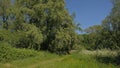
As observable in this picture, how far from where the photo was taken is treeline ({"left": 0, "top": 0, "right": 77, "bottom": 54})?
41375 millimetres

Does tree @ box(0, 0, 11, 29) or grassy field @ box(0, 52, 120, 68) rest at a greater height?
tree @ box(0, 0, 11, 29)

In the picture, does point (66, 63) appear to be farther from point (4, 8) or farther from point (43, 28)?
point (4, 8)

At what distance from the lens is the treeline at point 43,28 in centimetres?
4138

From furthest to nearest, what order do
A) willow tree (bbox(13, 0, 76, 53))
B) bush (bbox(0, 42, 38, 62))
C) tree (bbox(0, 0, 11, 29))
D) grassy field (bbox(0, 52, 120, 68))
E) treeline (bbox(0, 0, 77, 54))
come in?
1. tree (bbox(0, 0, 11, 29))
2. willow tree (bbox(13, 0, 76, 53))
3. treeline (bbox(0, 0, 77, 54))
4. bush (bbox(0, 42, 38, 62))
5. grassy field (bbox(0, 52, 120, 68))

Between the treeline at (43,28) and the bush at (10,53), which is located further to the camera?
the treeline at (43,28)

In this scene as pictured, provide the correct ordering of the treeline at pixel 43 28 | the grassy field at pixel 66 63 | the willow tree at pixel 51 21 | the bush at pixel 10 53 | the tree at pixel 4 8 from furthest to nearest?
the tree at pixel 4 8 < the willow tree at pixel 51 21 < the treeline at pixel 43 28 < the bush at pixel 10 53 < the grassy field at pixel 66 63

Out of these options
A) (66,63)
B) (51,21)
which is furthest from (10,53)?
(51,21)

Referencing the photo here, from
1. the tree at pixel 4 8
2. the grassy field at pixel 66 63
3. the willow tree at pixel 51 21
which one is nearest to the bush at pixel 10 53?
the grassy field at pixel 66 63

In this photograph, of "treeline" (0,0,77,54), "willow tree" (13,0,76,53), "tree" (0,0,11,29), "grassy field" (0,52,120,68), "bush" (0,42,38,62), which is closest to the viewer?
"grassy field" (0,52,120,68)

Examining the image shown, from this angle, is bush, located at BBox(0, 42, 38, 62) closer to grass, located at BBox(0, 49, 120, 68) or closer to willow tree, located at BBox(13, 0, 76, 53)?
grass, located at BBox(0, 49, 120, 68)

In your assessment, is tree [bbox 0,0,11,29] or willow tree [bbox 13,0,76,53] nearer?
willow tree [bbox 13,0,76,53]

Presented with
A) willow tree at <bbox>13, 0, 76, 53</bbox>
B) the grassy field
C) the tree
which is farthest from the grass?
the tree

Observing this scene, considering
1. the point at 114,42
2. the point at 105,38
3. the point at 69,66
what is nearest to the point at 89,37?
the point at 105,38

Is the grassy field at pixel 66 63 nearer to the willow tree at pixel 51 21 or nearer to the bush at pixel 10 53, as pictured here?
the bush at pixel 10 53
